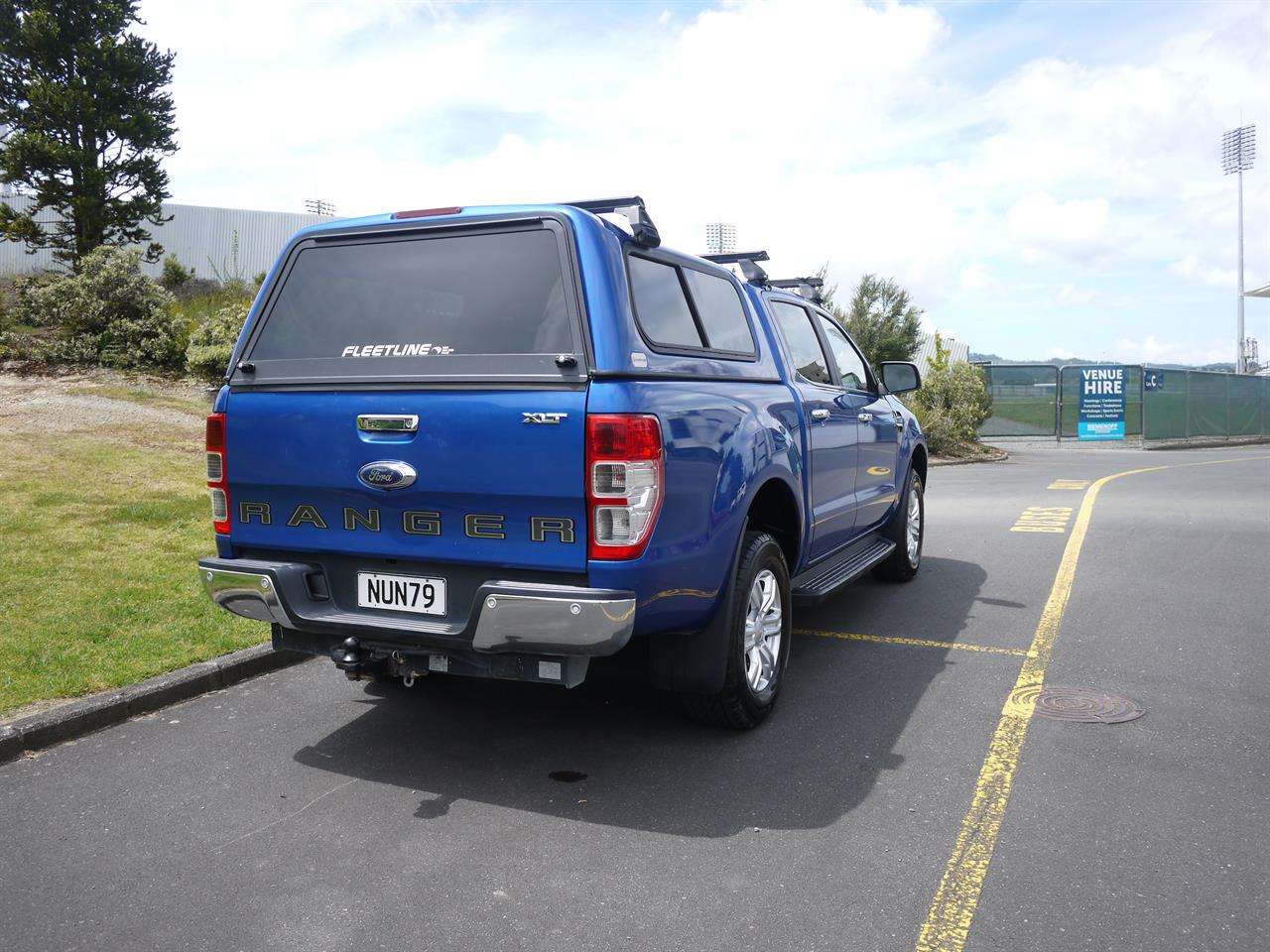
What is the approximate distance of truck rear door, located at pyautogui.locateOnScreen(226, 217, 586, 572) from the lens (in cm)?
370

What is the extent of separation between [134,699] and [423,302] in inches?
95.4

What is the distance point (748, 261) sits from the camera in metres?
5.63

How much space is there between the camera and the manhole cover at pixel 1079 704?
15.7 feet

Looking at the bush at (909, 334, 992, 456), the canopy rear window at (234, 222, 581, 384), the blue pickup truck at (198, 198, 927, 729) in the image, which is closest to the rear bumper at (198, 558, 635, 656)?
the blue pickup truck at (198, 198, 927, 729)

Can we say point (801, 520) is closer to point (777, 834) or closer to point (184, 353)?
point (777, 834)

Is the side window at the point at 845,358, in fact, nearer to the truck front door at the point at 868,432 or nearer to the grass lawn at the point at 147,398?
the truck front door at the point at 868,432

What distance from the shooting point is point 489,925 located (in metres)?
3.02

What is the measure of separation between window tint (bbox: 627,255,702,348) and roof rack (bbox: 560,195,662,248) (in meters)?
0.09

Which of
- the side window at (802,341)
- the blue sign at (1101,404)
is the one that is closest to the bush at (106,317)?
the side window at (802,341)

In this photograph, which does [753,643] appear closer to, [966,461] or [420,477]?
[420,477]

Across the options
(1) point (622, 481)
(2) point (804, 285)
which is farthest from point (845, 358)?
(1) point (622, 481)

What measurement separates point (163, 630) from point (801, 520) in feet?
11.9

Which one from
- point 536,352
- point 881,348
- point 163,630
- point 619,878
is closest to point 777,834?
point 619,878

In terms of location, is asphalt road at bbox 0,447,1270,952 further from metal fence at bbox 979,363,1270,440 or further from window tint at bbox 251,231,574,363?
metal fence at bbox 979,363,1270,440
